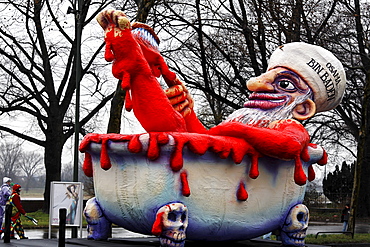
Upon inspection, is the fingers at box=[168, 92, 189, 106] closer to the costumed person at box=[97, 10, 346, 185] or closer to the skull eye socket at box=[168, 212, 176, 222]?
the costumed person at box=[97, 10, 346, 185]

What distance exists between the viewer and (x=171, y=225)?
4.23m

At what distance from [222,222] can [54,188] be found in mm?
6907

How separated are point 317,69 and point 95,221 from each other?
2374 millimetres

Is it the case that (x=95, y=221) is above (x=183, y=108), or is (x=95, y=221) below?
below

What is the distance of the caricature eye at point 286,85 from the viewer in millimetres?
5207

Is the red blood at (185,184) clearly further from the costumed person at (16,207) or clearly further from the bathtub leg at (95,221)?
the costumed person at (16,207)

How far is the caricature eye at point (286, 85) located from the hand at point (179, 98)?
89cm

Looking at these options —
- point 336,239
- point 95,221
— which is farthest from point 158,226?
point 336,239

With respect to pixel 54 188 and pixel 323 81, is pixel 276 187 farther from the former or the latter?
pixel 54 188

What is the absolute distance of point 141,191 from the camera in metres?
4.43

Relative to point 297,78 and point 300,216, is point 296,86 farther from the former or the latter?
point 300,216

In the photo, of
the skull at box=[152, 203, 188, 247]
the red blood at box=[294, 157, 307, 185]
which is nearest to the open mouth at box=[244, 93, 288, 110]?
the red blood at box=[294, 157, 307, 185]

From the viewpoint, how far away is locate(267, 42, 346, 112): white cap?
204 inches

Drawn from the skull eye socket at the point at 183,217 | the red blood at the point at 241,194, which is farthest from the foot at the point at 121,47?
the red blood at the point at 241,194
